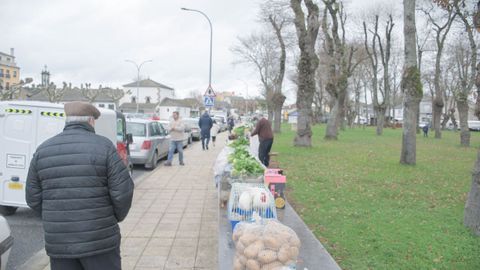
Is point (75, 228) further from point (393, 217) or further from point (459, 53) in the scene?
point (459, 53)

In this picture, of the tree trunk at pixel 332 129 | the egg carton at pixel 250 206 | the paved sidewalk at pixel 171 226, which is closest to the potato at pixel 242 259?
the egg carton at pixel 250 206

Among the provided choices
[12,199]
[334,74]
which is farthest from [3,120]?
[334,74]

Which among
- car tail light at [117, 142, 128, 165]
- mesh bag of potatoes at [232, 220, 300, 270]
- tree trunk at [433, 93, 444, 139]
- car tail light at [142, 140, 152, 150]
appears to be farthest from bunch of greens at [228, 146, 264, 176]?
tree trunk at [433, 93, 444, 139]

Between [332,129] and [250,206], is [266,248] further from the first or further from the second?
[332,129]

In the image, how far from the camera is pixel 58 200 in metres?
3.04

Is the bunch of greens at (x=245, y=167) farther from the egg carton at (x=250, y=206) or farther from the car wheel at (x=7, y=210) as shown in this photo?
the car wheel at (x=7, y=210)

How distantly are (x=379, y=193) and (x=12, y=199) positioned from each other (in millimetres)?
7193

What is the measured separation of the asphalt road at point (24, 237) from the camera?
18.0 ft

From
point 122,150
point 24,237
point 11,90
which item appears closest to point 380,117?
point 11,90

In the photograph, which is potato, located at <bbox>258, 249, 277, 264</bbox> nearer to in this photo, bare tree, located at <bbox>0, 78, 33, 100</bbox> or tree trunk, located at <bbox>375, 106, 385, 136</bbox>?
bare tree, located at <bbox>0, 78, 33, 100</bbox>

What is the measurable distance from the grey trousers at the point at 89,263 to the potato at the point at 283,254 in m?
1.27

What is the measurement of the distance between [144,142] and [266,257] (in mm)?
10967

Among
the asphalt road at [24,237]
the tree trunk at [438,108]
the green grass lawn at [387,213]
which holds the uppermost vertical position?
the tree trunk at [438,108]

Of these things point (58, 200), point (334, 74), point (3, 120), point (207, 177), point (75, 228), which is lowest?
point (207, 177)
